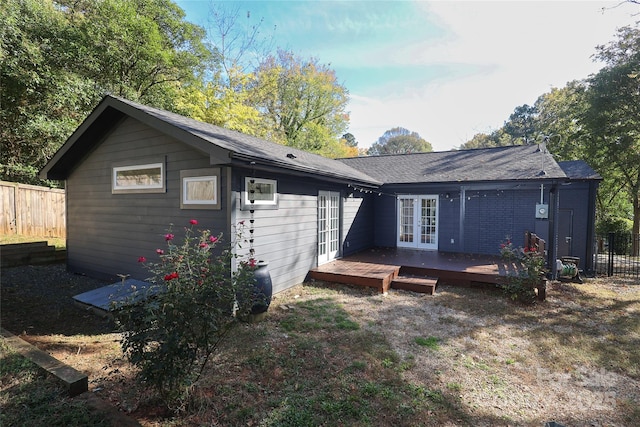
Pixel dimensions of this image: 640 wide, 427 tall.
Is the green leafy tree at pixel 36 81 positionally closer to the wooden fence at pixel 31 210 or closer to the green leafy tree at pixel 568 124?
the wooden fence at pixel 31 210

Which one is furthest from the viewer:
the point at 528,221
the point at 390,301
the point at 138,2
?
the point at 138,2

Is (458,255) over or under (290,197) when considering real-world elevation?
under

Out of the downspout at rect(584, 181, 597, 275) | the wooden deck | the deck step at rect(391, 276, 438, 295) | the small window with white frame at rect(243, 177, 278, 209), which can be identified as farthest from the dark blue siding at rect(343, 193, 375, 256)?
the downspout at rect(584, 181, 597, 275)

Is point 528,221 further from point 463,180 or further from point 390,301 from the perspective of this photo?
point 390,301

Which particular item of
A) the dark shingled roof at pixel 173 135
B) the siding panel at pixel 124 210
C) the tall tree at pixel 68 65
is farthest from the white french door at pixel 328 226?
the tall tree at pixel 68 65

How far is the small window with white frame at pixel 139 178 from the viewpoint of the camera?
19.4 feet

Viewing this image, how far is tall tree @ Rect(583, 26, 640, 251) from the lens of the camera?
11679 millimetres

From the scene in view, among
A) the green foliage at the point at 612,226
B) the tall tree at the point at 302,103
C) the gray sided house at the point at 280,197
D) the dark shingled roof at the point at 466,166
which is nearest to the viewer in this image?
the gray sided house at the point at 280,197

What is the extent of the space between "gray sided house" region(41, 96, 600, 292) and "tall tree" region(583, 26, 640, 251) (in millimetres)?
3977

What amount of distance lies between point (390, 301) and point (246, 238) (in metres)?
3.05

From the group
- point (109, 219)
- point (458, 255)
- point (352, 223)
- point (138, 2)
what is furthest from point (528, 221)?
point (138, 2)

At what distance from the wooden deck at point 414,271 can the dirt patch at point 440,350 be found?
0.29 metres

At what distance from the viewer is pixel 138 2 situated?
13383 millimetres

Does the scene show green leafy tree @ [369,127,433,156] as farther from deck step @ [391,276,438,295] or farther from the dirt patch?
the dirt patch
